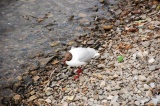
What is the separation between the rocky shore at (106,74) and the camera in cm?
352

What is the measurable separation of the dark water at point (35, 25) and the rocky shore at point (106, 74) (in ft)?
1.03

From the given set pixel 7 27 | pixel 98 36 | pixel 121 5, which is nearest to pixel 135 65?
pixel 98 36

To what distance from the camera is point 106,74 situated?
3949 mm

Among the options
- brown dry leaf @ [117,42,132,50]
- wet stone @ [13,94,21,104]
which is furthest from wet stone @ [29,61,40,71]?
brown dry leaf @ [117,42,132,50]

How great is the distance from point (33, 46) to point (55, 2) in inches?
92.5

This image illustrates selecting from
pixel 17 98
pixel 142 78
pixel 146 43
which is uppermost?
pixel 146 43

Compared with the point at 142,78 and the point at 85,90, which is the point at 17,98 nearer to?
the point at 85,90

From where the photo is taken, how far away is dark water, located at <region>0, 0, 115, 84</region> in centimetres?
498

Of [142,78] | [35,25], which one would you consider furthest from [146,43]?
[35,25]

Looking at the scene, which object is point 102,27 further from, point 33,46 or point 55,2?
point 55,2

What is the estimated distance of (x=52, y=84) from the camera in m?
4.07

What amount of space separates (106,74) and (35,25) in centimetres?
291

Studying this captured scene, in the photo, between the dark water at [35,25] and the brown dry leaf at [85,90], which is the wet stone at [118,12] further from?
the brown dry leaf at [85,90]

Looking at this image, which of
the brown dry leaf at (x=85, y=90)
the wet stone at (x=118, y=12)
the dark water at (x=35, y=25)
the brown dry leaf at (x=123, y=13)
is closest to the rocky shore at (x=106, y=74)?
the brown dry leaf at (x=85, y=90)
